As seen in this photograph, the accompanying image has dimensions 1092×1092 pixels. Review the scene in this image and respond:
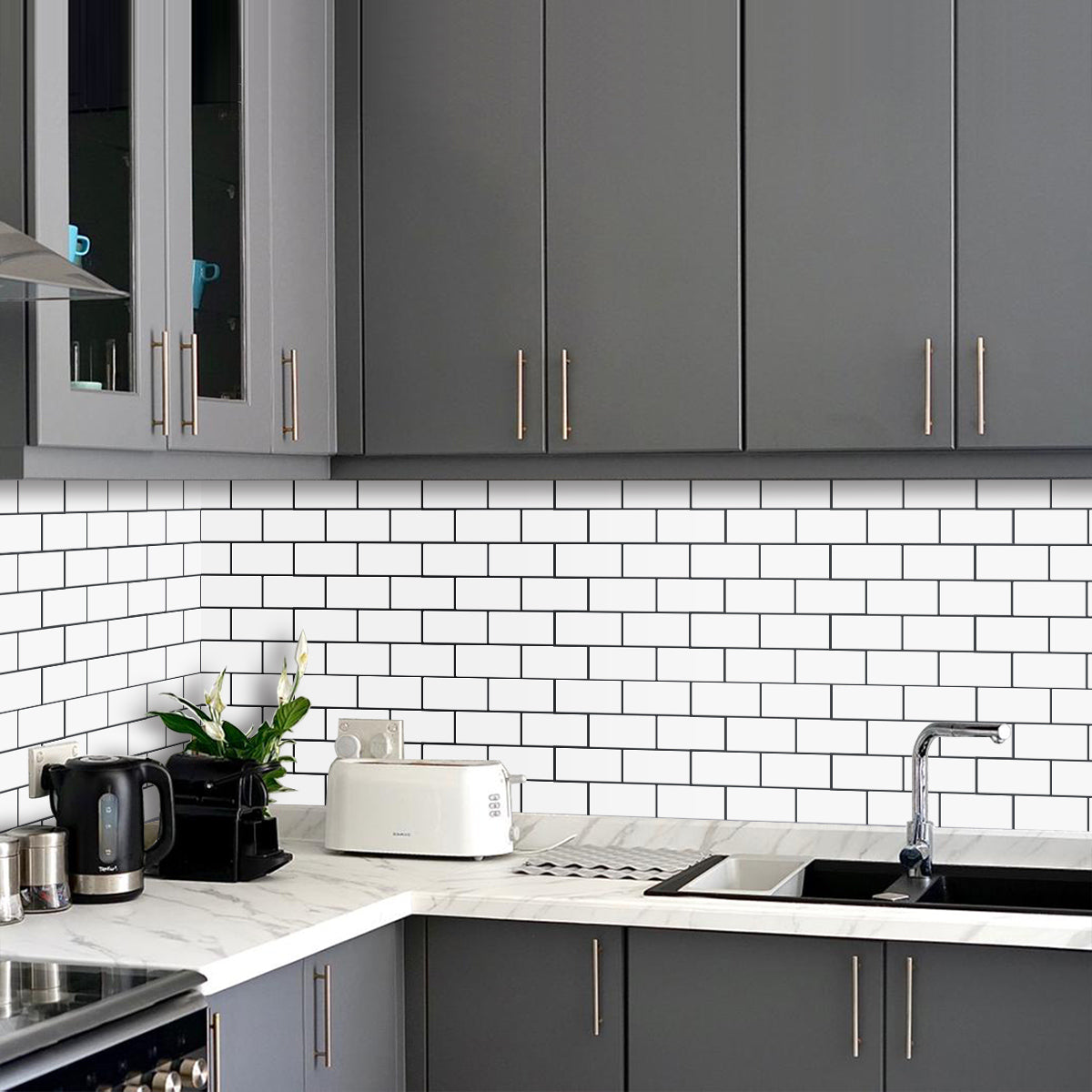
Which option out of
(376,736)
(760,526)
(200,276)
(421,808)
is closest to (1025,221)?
(760,526)

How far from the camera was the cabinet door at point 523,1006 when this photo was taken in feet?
9.21

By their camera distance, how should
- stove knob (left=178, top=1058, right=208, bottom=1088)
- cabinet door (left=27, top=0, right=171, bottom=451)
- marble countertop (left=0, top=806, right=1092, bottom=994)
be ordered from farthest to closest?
marble countertop (left=0, top=806, right=1092, bottom=994)
cabinet door (left=27, top=0, right=171, bottom=451)
stove knob (left=178, top=1058, right=208, bottom=1088)

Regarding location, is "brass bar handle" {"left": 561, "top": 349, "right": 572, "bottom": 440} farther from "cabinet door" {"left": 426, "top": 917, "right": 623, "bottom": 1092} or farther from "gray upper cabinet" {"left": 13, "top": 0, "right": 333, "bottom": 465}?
"cabinet door" {"left": 426, "top": 917, "right": 623, "bottom": 1092}

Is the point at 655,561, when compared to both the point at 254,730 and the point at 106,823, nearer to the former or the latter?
the point at 254,730

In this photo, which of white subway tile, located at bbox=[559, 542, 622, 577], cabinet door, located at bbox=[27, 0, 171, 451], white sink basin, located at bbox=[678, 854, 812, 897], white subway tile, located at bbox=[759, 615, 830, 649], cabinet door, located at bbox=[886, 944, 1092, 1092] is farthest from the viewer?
white subway tile, located at bbox=[559, 542, 622, 577]

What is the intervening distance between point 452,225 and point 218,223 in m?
0.48

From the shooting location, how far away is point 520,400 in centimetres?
305

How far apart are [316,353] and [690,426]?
71 cm

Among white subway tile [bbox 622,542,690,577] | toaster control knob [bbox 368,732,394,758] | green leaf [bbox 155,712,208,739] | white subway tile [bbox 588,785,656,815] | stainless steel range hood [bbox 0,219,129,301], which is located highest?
stainless steel range hood [bbox 0,219,129,301]

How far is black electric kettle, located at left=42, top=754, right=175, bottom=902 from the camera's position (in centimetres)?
278

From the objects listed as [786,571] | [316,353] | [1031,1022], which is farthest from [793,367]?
[1031,1022]

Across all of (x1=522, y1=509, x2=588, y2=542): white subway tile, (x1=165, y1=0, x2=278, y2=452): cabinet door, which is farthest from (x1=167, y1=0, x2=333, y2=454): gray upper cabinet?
(x1=522, y1=509, x2=588, y2=542): white subway tile

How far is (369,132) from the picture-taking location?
3156 millimetres

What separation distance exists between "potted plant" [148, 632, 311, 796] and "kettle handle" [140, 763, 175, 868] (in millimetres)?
327
